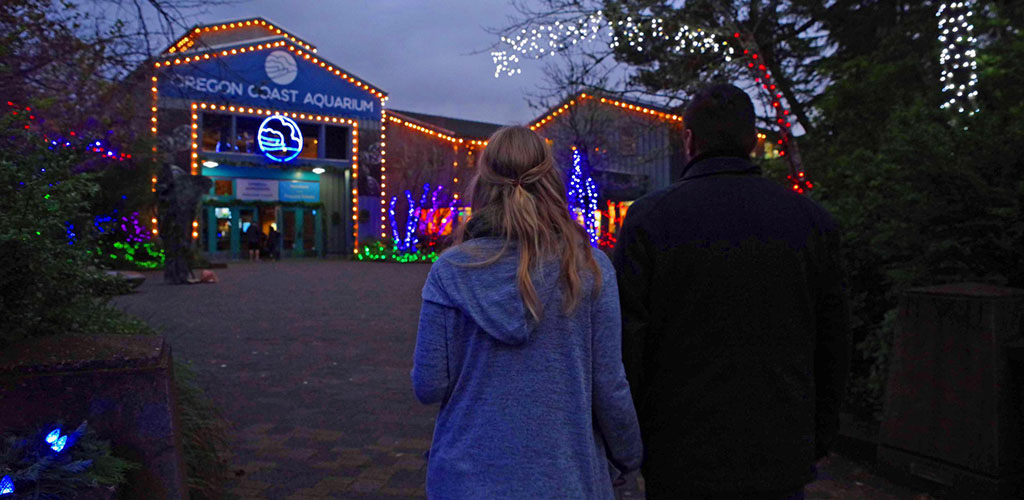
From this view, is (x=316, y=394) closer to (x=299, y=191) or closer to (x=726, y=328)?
(x=726, y=328)

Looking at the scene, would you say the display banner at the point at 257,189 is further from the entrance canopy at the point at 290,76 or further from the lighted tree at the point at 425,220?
the lighted tree at the point at 425,220

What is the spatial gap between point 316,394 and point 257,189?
2952cm

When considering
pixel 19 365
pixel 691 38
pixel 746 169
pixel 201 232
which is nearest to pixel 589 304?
pixel 746 169

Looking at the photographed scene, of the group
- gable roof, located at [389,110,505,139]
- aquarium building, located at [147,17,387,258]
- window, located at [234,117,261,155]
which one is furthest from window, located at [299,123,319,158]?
→ gable roof, located at [389,110,505,139]

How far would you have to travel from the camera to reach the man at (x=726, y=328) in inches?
75.5

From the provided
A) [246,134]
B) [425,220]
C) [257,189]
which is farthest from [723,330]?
Answer: [257,189]

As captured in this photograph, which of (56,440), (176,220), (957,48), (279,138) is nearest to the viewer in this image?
(56,440)

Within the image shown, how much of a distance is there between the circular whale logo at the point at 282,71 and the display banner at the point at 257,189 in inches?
181

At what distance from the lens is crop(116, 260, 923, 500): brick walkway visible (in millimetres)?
4266

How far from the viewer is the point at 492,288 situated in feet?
5.98

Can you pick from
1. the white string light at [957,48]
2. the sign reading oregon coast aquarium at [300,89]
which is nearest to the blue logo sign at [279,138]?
the sign reading oregon coast aquarium at [300,89]

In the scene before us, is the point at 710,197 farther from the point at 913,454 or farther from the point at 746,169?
the point at 913,454

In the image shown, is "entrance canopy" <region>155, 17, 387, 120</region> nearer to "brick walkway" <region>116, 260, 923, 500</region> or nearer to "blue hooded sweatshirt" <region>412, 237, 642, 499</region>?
"brick walkway" <region>116, 260, 923, 500</region>

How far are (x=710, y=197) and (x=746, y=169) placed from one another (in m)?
0.15
